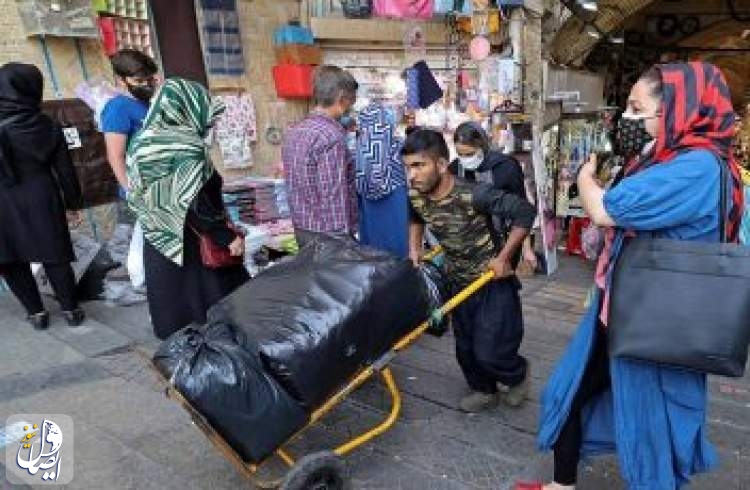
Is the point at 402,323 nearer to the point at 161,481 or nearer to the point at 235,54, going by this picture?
the point at 161,481

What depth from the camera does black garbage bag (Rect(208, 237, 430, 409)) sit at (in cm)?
217

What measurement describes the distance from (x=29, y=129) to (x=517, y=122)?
4460 mm

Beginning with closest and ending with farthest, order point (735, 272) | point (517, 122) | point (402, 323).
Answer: point (735, 272) → point (402, 323) → point (517, 122)

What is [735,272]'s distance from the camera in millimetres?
1767

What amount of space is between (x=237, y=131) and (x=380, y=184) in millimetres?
2109

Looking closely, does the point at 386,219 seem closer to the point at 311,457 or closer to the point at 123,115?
the point at 123,115

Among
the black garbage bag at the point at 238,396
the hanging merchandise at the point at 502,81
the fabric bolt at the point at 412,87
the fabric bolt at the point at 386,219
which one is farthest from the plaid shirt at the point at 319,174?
the hanging merchandise at the point at 502,81

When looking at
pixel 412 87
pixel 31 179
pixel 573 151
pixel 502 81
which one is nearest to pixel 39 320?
pixel 31 179

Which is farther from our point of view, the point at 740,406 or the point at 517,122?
the point at 517,122

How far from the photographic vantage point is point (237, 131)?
19.0ft

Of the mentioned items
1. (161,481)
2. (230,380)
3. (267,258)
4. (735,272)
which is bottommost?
(161,481)

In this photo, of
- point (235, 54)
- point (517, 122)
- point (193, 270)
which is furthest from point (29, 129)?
point (517, 122)

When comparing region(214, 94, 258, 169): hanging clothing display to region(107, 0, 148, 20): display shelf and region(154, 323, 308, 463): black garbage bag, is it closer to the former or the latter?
region(107, 0, 148, 20): display shelf

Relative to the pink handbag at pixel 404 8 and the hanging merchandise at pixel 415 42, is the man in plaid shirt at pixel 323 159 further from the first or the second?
the hanging merchandise at pixel 415 42
